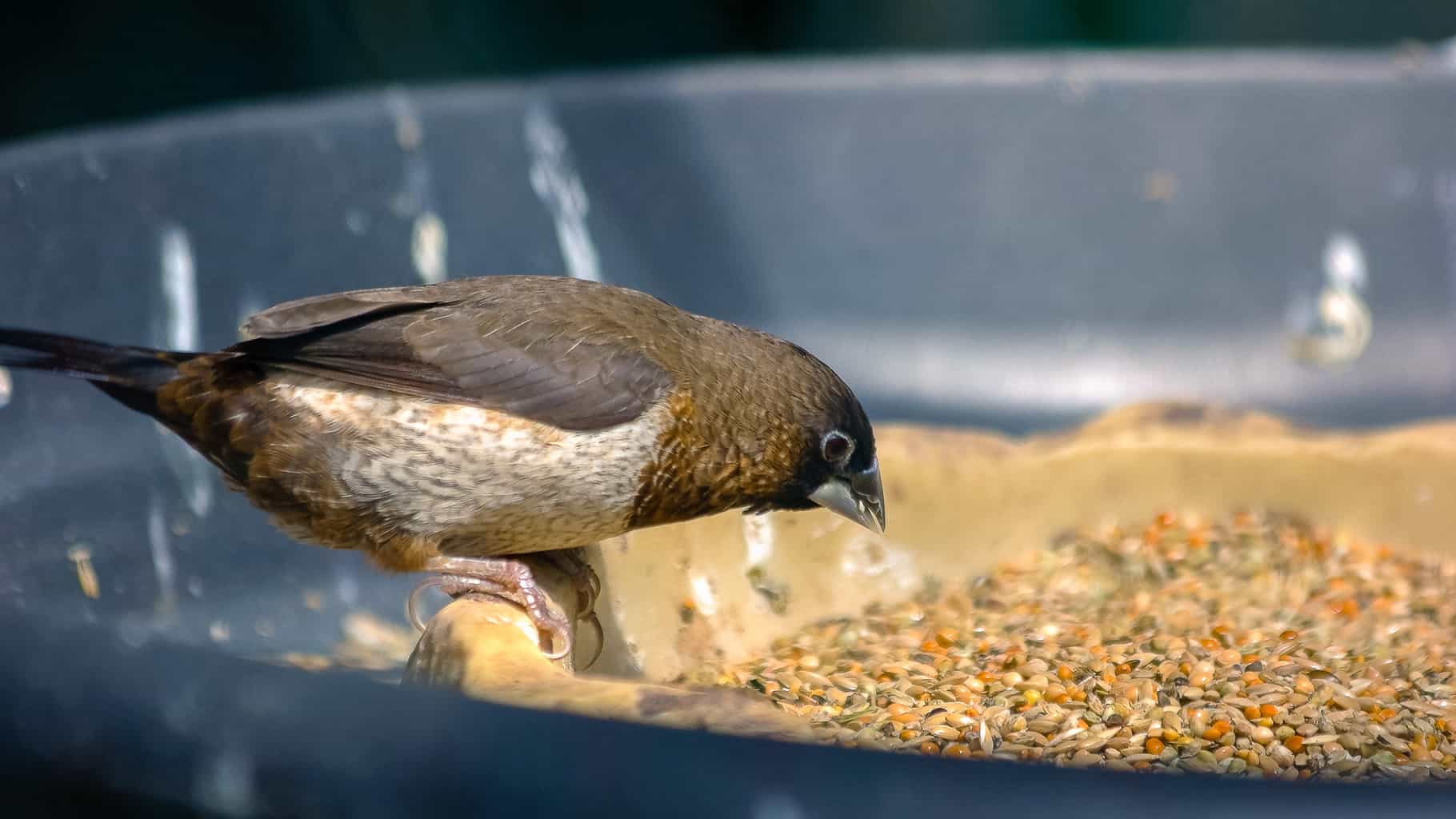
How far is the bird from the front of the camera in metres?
2.72

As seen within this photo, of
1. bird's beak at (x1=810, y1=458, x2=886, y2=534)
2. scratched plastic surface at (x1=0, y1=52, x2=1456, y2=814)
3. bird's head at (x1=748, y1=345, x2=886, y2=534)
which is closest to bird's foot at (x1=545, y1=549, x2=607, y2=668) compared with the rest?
bird's head at (x1=748, y1=345, x2=886, y2=534)

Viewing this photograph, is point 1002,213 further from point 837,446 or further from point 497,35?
point 497,35

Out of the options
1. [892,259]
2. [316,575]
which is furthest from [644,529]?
[892,259]

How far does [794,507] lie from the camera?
308cm

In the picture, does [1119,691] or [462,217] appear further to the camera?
[462,217]

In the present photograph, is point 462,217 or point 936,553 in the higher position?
point 462,217

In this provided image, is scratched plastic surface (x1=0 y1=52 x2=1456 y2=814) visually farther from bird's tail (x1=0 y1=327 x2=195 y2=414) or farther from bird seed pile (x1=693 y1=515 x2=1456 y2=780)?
bird seed pile (x1=693 y1=515 x2=1456 y2=780)

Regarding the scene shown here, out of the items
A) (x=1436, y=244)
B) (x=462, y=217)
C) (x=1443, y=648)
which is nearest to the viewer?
(x=1443, y=648)

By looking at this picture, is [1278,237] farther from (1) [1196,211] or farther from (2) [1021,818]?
(2) [1021,818]

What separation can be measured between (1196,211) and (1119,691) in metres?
3.36

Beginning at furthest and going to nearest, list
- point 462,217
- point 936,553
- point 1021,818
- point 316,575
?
point 462,217 < point 316,575 < point 936,553 < point 1021,818

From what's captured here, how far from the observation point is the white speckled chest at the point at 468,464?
2707mm

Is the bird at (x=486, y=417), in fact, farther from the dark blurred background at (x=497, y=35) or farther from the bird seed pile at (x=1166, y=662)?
the dark blurred background at (x=497, y=35)

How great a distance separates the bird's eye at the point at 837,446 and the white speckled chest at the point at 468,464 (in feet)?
1.20
